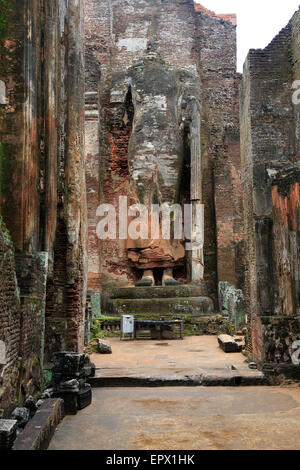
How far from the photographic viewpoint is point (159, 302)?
12.1 m

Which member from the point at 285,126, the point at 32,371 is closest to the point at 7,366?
the point at 32,371

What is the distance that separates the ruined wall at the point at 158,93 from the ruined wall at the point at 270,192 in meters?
6.39

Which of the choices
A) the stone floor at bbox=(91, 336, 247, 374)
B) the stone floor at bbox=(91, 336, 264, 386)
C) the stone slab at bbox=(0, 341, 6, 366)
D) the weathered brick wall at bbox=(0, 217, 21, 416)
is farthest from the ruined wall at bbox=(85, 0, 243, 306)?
the stone slab at bbox=(0, 341, 6, 366)

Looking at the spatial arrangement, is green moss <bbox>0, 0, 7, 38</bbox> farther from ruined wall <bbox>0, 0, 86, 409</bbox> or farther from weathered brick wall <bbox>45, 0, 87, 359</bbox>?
weathered brick wall <bbox>45, 0, 87, 359</bbox>

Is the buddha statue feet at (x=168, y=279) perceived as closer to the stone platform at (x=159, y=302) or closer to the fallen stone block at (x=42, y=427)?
the stone platform at (x=159, y=302)

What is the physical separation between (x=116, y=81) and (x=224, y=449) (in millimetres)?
13367

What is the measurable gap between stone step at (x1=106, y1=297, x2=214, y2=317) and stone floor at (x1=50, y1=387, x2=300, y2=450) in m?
6.03

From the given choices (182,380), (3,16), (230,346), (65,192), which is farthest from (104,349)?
(3,16)

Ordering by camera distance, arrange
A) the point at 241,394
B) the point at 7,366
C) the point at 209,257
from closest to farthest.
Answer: the point at 7,366
the point at 241,394
the point at 209,257

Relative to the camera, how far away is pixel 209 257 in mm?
14852

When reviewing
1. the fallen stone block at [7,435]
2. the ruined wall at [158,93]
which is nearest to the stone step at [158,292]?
the ruined wall at [158,93]

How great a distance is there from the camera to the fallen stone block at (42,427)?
3.22 m

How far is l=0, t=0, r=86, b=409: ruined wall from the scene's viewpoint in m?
5.17
